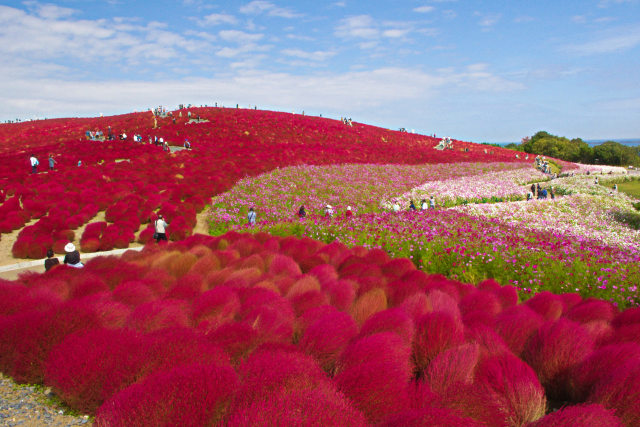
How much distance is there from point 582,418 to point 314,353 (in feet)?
4.79

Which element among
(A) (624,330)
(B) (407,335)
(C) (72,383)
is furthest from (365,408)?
(A) (624,330)

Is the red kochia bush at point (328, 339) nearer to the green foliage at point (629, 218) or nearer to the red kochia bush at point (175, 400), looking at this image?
the red kochia bush at point (175, 400)

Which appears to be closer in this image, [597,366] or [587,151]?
[597,366]

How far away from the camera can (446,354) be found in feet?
7.94

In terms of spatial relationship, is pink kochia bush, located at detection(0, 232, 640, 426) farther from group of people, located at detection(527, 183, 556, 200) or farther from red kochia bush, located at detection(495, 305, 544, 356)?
group of people, located at detection(527, 183, 556, 200)

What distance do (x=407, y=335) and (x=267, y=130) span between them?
1389 inches

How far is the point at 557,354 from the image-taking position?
272 centimetres

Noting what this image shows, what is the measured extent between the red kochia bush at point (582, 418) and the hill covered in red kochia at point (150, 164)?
1189 cm

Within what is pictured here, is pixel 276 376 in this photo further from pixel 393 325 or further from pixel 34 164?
pixel 34 164

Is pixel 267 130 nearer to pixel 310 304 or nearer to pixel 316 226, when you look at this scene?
pixel 316 226

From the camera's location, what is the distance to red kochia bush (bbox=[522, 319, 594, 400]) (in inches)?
105

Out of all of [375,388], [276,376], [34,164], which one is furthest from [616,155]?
[276,376]

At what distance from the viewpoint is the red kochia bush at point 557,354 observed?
8.79 feet

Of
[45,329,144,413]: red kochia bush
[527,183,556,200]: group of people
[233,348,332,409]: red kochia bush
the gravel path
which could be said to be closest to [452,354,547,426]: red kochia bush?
[233,348,332,409]: red kochia bush
